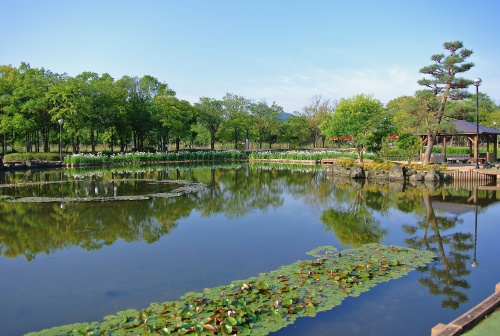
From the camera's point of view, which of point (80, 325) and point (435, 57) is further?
point (435, 57)

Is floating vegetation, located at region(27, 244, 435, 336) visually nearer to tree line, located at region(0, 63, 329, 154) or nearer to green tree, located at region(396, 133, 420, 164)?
green tree, located at region(396, 133, 420, 164)

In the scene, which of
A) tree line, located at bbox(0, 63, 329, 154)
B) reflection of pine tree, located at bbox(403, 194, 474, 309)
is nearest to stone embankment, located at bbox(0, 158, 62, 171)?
tree line, located at bbox(0, 63, 329, 154)

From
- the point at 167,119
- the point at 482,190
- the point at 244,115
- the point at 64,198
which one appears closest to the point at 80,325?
the point at 64,198

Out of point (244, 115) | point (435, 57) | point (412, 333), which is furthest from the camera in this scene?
point (244, 115)

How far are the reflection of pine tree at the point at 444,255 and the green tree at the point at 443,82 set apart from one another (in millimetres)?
11860

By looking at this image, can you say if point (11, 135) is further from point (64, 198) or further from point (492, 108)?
point (492, 108)

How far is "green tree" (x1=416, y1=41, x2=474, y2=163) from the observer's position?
20.5 meters

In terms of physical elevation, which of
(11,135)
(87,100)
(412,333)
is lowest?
(412,333)

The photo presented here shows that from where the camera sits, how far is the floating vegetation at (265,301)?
4441 millimetres

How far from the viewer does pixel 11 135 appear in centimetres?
3419

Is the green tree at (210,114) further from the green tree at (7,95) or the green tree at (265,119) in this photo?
the green tree at (7,95)

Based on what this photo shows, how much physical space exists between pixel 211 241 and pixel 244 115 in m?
36.8

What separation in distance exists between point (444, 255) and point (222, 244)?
414 centimetres

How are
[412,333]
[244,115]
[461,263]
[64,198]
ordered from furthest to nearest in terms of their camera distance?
[244,115] < [64,198] < [461,263] < [412,333]
